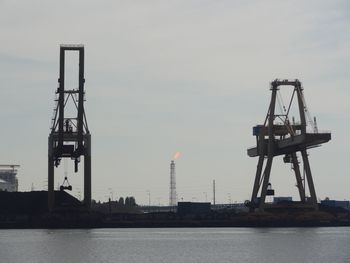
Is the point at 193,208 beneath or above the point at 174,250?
above

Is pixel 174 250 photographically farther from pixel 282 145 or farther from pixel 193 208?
pixel 193 208

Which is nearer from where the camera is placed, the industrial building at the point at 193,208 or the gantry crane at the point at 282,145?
the gantry crane at the point at 282,145

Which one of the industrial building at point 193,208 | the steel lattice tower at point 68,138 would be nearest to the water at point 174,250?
the steel lattice tower at point 68,138

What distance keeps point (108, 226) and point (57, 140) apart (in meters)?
24.4

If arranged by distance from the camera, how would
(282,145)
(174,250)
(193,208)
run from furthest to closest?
1. (193,208)
2. (282,145)
3. (174,250)

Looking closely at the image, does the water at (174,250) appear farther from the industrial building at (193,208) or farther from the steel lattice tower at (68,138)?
the industrial building at (193,208)

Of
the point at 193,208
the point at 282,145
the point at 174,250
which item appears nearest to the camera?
the point at 174,250

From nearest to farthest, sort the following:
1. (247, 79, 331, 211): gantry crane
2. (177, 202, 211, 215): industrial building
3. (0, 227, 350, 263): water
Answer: (0, 227, 350, 263): water
(247, 79, 331, 211): gantry crane
(177, 202, 211, 215): industrial building

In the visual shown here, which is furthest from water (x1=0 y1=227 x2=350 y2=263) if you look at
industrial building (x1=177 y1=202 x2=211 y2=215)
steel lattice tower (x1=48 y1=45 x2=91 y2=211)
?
industrial building (x1=177 y1=202 x2=211 y2=215)

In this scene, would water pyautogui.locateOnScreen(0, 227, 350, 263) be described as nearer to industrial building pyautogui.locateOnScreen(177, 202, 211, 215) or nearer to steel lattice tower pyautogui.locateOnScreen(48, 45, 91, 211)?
steel lattice tower pyautogui.locateOnScreen(48, 45, 91, 211)

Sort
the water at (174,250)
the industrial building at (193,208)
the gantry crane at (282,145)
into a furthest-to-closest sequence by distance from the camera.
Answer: the industrial building at (193,208)
the gantry crane at (282,145)
the water at (174,250)

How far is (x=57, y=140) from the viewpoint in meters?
116

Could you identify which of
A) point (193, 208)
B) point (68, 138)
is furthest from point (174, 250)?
point (193, 208)

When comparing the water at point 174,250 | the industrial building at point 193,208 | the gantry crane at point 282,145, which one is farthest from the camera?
the industrial building at point 193,208
